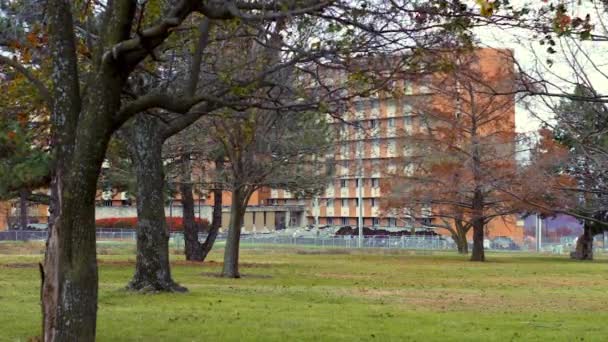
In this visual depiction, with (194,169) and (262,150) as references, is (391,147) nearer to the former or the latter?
(194,169)

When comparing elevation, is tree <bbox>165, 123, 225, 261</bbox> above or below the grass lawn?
above

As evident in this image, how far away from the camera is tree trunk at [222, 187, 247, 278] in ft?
86.2

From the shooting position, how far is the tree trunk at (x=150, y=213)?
62.1ft

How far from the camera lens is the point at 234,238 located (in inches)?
1051

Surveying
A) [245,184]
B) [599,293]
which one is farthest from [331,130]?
[599,293]

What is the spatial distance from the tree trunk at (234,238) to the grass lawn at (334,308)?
0.57 m

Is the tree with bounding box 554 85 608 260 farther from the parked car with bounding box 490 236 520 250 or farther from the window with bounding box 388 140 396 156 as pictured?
the parked car with bounding box 490 236 520 250

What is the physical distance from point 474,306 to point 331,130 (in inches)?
536

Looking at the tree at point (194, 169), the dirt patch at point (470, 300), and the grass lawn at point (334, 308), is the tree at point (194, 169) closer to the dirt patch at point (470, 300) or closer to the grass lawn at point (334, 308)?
the grass lawn at point (334, 308)

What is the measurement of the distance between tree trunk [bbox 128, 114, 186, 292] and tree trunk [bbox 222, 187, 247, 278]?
6886 millimetres

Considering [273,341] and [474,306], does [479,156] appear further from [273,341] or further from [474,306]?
[273,341]

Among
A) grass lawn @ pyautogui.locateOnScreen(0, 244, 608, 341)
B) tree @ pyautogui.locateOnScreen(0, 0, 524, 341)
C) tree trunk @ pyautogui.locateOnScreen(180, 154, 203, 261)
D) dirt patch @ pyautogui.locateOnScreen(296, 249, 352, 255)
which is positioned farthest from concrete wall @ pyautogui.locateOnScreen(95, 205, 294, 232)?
tree @ pyautogui.locateOnScreen(0, 0, 524, 341)

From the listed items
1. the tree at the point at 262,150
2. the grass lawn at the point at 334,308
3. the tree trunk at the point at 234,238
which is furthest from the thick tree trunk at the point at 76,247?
the tree trunk at the point at 234,238

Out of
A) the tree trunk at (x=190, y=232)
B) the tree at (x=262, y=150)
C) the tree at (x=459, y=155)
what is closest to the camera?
the tree at (x=262, y=150)
